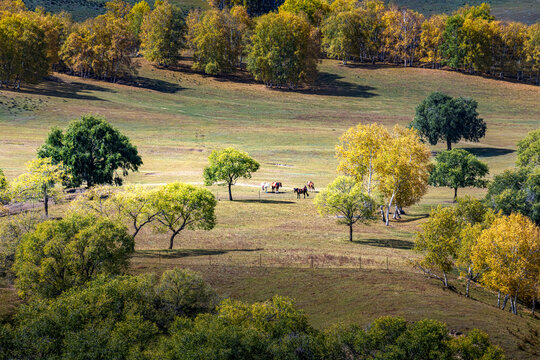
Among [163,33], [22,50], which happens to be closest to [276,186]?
[22,50]

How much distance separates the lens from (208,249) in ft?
203

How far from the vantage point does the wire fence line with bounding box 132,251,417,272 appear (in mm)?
55812

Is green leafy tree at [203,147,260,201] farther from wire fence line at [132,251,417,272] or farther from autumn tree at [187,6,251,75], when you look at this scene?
autumn tree at [187,6,251,75]

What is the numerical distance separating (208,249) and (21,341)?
25.7 meters

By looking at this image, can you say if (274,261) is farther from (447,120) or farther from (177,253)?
(447,120)

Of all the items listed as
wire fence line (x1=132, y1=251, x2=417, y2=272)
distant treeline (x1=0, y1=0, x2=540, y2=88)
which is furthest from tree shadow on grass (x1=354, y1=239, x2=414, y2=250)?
distant treeline (x1=0, y1=0, x2=540, y2=88)

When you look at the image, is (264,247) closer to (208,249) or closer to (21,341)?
(208,249)

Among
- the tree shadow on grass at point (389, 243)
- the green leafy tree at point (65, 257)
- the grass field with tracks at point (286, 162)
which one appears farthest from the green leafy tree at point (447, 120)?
the green leafy tree at point (65, 257)

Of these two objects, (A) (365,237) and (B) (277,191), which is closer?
(A) (365,237)

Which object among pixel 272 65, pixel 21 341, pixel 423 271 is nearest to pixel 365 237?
pixel 423 271

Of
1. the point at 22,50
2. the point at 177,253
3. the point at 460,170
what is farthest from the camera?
the point at 22,50

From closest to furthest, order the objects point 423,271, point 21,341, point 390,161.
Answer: point 21,341
point 423,271
point 390,161

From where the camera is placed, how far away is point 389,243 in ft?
224

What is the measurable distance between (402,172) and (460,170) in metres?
16.1
